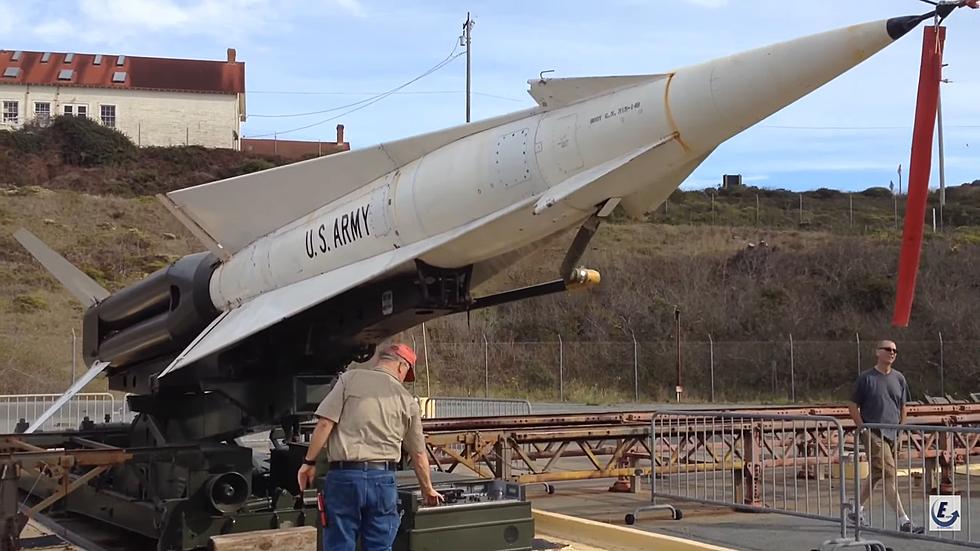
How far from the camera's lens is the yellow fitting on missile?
20.2 ft

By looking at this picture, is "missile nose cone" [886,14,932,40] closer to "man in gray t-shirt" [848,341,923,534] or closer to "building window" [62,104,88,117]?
"man in gray t-shirt" [848,341,923,534]

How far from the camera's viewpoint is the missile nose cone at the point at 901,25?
4254 millimetres

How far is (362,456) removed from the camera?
4504mm

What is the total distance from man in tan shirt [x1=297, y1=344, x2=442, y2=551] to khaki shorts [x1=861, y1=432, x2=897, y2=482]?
3419mm

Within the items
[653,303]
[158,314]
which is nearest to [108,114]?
[653,303]

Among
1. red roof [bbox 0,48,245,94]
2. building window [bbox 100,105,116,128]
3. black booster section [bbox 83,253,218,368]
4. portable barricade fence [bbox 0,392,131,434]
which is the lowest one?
portable barricade fence [bbox 0,392,131,434]

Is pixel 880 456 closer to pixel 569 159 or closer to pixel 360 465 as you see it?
pixel 569 159

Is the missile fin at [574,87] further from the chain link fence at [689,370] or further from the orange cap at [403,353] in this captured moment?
the chain link fence at [689,370]

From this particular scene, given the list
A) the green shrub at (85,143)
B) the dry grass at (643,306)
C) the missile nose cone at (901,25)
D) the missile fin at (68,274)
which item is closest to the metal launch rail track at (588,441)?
the missile fin at (68,274)

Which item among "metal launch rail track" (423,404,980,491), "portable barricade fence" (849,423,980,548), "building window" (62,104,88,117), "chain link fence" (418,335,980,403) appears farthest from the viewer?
"building window" (62,104,88,117)

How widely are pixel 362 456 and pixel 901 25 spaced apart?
2.99 m

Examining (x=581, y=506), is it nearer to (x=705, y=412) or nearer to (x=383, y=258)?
(x=705, y=412)

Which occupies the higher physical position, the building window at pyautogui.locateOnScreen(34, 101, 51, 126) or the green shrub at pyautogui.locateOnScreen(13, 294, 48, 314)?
the building window at pyautogui.locateOnScreen(34, 101, 51, 126)

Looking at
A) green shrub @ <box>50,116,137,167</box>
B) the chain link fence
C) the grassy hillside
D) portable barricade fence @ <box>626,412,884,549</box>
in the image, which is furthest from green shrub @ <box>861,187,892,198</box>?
portable barricade fence @ <box>626,412,884,549</box>
